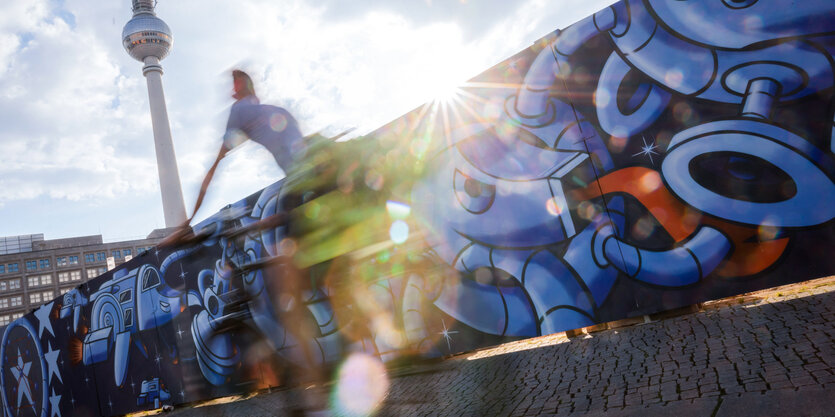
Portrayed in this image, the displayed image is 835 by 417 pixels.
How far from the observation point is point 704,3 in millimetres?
4363

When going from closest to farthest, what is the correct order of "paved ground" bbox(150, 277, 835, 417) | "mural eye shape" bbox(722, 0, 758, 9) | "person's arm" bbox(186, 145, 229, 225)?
"paved ground" bbox(150, 277, 835, 417)
"person's arm" bbox(186, 145, 229, 225)
"mural eye shape" bbox(722, 0, 758, 9)

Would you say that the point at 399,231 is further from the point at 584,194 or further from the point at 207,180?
the point at 207,180

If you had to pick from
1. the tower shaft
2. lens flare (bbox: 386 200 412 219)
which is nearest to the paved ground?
lens flare (bbox: 386 200 412 219)

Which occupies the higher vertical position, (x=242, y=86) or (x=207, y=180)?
(x=242, y=86)

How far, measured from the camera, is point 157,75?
73188 mm

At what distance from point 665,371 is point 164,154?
7779 centimetres

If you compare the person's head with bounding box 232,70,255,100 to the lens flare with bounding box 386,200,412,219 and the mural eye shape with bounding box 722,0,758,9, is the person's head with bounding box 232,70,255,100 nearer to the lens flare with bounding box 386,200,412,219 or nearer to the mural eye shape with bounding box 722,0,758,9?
the lens flare with bounding box 386,200,412,219

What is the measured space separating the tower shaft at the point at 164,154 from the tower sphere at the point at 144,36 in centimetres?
491

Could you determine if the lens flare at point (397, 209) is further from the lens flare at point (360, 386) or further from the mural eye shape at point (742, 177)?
the mural eye shape at point (742, 177)

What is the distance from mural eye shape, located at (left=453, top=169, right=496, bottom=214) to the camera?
17.7 ft

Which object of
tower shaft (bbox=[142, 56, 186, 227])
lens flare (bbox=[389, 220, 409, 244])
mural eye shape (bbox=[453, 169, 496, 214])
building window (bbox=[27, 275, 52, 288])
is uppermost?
tower shaft (bbox=[142, 56, 186, 227])

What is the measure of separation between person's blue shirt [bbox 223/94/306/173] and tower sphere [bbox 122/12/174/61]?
84.0 metres

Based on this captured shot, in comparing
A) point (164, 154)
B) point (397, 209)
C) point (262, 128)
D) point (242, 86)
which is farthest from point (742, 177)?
point (164, 154)

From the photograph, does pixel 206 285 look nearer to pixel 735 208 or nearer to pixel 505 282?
pixel 505 282
